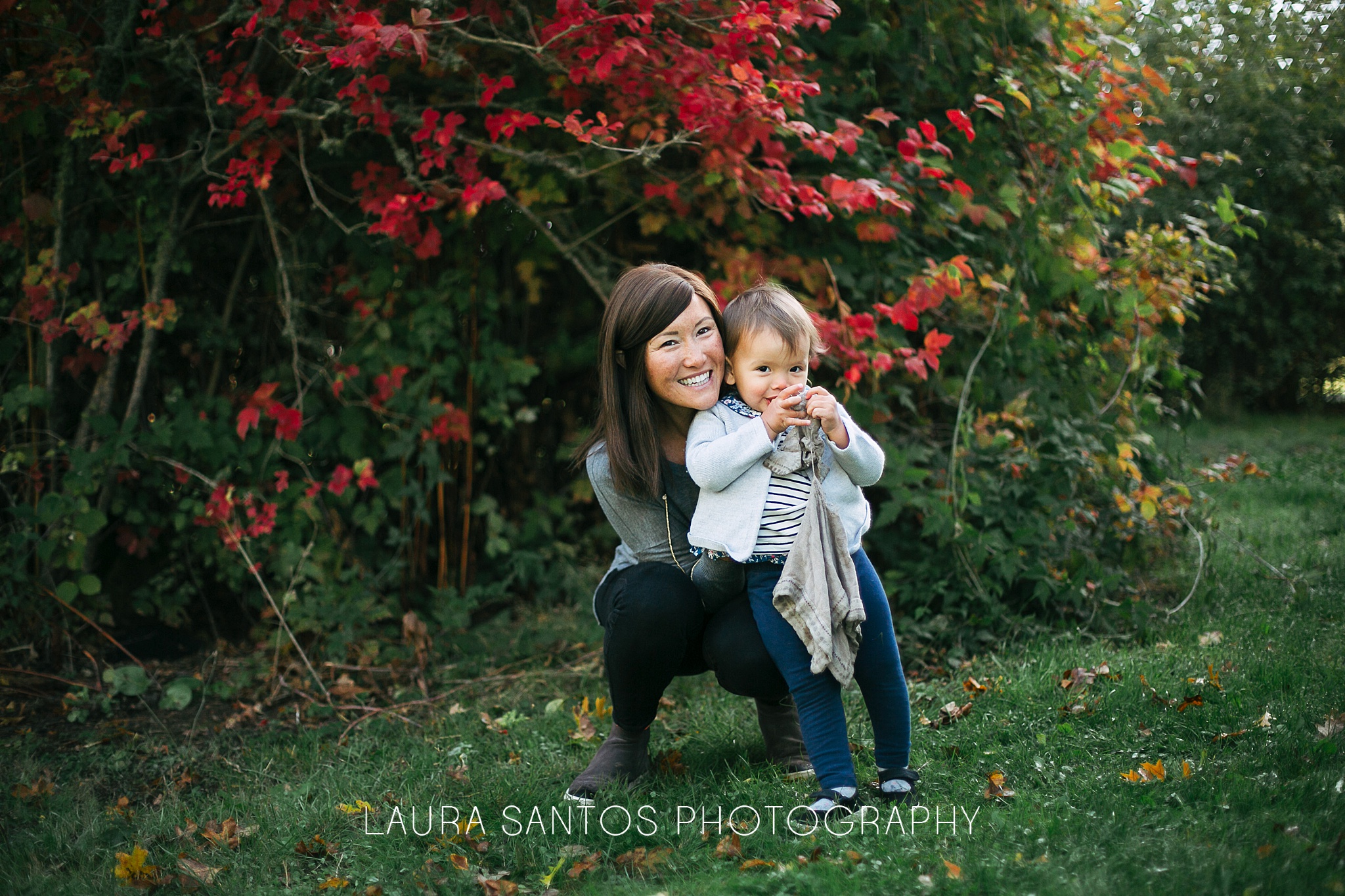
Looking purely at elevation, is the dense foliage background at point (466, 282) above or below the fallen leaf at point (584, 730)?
above

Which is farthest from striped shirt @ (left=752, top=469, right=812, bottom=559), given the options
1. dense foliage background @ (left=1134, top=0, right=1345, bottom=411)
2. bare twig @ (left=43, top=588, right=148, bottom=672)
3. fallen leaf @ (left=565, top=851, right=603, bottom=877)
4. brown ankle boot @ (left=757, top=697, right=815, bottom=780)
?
dense foliage background @ (left=1134, top=0, right=1345, bottom=411)

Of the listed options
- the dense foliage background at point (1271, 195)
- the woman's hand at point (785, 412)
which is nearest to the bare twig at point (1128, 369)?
the woman's hand at point (785, 412)

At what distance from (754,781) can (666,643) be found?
16.0 inches

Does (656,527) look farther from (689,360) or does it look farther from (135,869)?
(135,869)

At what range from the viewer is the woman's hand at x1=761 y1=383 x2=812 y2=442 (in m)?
2.20

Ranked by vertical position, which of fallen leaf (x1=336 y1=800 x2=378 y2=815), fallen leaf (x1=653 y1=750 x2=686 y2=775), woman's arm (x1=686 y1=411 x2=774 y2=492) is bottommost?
fallen leaf (x1=336 y1=800 x2=378 y2=815)

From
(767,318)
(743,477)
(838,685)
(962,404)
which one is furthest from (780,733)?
(962,404)

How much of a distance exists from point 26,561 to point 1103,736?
11.9 ft

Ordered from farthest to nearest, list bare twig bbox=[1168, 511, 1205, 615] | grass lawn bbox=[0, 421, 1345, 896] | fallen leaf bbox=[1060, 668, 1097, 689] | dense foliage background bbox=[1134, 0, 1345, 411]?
dense foliage background bbox=[1134, 0, 1345, 411] → bare twig bbox=[1168, 511, 1205, 615] → fallen leaf bbox=[1060, 668, 1097, 689] → grass lawn bbox=[0, 421, 1345, 896]

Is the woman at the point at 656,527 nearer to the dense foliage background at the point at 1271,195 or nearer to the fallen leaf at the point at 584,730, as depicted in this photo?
the fallen leaf at the point at 584,730

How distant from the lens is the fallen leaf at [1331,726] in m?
2.30

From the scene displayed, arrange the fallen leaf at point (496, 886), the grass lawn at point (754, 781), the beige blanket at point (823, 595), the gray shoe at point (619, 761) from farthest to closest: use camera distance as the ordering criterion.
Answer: the gray shoe at point (619, 761) < the beige blanket at point (823, 595) < the fallen leaf at point (496, 886) < the grass lawn at point (754, 781)

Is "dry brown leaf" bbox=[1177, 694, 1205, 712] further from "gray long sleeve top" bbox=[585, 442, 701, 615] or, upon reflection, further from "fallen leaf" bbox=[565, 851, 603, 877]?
"fallen leaf" bbox=[565, 851, 603, 877]

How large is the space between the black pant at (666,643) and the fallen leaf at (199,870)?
0.96m
